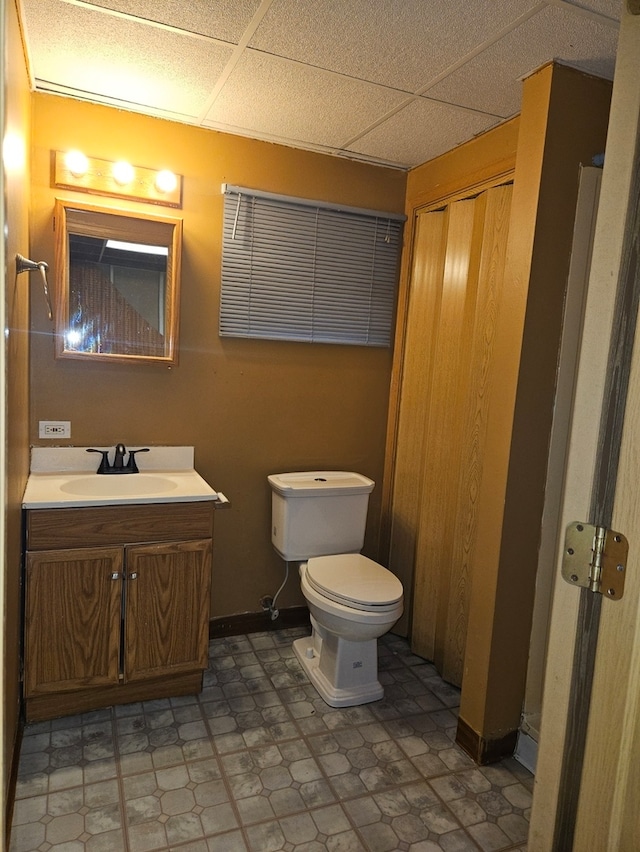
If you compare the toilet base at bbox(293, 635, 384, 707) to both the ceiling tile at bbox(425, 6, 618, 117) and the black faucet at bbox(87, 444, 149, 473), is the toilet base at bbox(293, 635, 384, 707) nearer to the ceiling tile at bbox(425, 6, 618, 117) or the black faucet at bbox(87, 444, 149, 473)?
the black faucet at bbox(87, 444, 149, 473)

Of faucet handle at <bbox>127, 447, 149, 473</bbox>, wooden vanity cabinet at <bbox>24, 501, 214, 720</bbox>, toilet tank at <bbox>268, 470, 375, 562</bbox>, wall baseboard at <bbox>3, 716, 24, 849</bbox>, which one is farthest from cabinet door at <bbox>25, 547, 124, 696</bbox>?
toilet tank at <bbox>268, 470, 375, 562</bbox>

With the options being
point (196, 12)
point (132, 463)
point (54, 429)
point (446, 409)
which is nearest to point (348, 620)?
point (446, 409)

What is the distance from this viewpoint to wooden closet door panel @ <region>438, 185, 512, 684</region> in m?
2.30

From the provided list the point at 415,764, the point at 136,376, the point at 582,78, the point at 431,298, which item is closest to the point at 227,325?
the point at 136,376

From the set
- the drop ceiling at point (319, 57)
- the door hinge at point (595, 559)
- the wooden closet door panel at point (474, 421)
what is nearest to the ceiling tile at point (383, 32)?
the drop ceiling at point (319, 57)

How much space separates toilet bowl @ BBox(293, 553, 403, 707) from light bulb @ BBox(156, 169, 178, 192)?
5.72ft

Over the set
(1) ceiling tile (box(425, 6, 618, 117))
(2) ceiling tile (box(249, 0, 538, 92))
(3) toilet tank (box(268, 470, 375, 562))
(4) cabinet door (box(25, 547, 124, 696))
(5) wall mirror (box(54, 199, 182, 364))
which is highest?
(1) ceiling tile (box(425, 6, 618, 117))

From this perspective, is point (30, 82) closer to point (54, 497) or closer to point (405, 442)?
point (54, 497)

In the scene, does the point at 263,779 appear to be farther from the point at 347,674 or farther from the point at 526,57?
the point at 526,57

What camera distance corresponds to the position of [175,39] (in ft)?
5.87

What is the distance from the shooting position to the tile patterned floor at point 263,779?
5.62 ft

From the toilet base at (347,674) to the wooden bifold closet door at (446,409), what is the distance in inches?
15.3

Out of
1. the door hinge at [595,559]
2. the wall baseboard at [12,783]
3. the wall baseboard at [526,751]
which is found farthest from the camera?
the wall baseboard at [526,751]

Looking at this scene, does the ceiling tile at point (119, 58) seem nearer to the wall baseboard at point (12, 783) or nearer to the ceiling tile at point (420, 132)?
the ceiling tile at point (420, 132)
